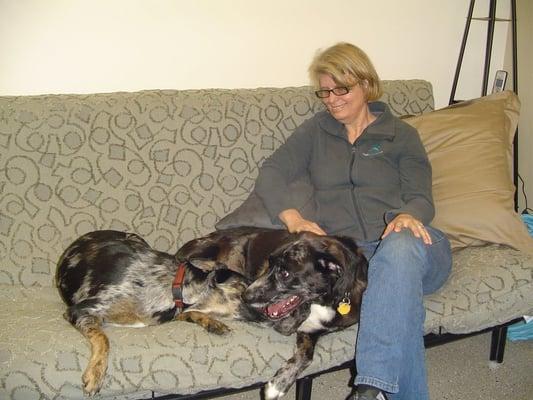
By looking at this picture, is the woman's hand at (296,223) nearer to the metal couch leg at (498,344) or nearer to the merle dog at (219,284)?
the merle dog at (219,284)

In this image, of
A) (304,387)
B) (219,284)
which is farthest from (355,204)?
(304,387)

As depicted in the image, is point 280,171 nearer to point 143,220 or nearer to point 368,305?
point 143,220

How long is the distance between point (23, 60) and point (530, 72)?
3176mm

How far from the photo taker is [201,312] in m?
1.97

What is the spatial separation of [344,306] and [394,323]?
0.77 feet

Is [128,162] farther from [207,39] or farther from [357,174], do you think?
[357,174]

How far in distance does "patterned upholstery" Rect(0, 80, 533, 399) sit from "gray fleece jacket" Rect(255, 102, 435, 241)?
22 cm

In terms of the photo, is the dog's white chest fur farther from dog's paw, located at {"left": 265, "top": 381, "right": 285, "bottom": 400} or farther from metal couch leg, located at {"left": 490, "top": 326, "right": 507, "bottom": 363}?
metal couch leg, located at {"left": 490, "top": 326, "right": 507, "bottom": 363}

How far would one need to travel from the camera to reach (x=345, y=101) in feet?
7.13

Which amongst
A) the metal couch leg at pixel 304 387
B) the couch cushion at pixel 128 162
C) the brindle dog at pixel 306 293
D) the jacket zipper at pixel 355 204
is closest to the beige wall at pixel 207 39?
the couch cushion at pixel 128 162

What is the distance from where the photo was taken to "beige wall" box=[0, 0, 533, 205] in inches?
98.7

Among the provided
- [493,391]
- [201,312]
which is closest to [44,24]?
[201,312]

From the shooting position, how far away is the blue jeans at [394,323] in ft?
5.20

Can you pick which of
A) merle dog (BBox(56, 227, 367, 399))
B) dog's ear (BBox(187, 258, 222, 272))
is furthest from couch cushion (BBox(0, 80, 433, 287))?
dog's ear (BBox(187, 258, 222, 272))
